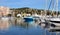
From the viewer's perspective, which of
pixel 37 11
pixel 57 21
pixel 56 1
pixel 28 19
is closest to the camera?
pixel 56 1

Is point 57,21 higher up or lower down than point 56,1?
lower down

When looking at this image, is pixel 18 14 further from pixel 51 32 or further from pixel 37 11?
pixel 51 32

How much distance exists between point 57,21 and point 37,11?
1512 centimetres

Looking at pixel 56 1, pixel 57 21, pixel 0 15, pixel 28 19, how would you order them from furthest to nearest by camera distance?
→ pixel 0 15
pixel 28 19
pixel 57 21
pixel 56 1

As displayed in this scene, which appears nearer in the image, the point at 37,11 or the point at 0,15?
the point at 37,11

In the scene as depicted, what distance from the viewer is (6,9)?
33.4 metres

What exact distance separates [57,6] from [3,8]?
2212 centimetres

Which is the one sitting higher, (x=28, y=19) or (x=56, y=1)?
(x=56, y=1)

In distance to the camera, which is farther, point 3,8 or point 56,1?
point 3,8

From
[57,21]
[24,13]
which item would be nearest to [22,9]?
[24,13]

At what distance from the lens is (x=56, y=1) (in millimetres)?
11219

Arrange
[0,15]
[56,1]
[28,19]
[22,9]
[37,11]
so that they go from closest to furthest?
[56,1] → [28,19] → [37,11] → [22,9] → [0,15]

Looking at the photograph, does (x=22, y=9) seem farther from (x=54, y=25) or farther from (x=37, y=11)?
(x=54, y=25)

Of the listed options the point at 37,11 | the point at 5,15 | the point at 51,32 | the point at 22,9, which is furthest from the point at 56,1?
the point at 5,15
